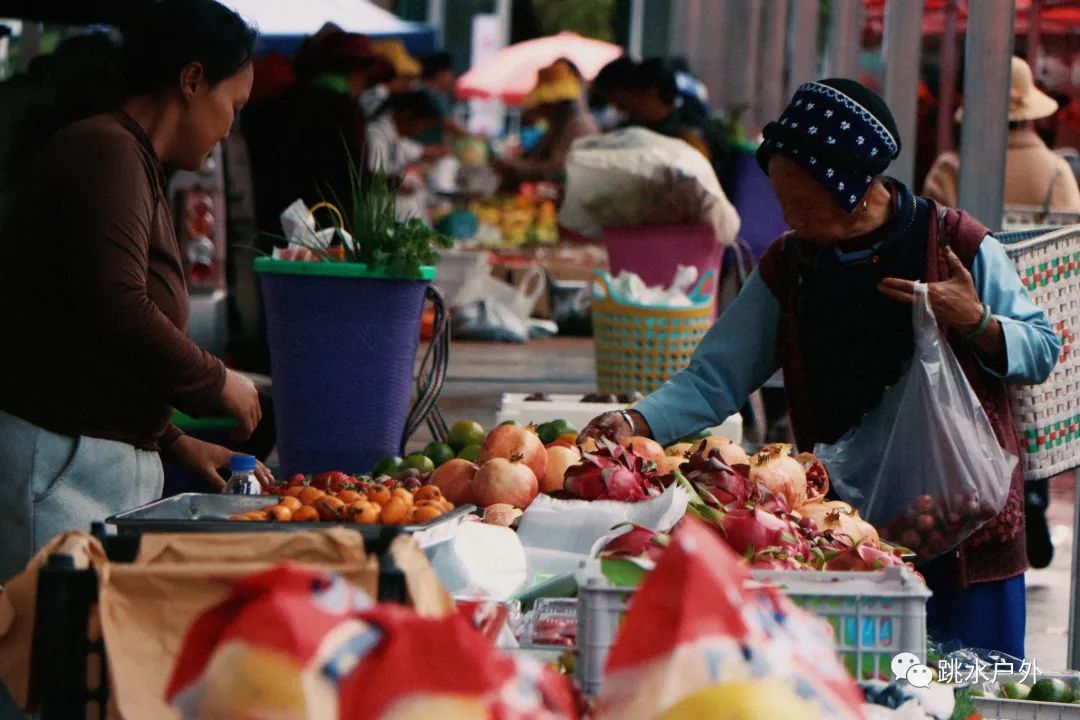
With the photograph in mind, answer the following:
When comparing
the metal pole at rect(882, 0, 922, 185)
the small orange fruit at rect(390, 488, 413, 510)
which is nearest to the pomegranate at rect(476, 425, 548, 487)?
the small orange fruit at rect(390, 488, 413, 510)

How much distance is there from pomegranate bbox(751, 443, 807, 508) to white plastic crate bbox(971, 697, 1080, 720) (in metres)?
0.72

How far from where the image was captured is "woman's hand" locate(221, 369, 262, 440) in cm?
330

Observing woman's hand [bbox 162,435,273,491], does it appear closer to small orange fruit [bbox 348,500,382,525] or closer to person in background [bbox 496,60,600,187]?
small orange fruit [bbox 348,500,382,525]

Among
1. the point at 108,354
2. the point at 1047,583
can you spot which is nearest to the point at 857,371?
the point at 108,354

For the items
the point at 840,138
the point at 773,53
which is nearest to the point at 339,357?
the point at 840,138

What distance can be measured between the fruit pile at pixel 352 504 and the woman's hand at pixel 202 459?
123 mm

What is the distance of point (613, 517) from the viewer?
9.61 feet

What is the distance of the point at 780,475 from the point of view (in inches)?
128

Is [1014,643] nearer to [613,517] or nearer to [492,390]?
[613,517]

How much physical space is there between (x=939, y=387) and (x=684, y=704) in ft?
6.89

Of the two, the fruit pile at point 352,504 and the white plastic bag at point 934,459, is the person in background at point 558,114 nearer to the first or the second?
the white plastic bag at point 934,459

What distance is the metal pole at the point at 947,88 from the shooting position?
504 inches

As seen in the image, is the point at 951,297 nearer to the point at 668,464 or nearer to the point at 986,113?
the point at 668,464

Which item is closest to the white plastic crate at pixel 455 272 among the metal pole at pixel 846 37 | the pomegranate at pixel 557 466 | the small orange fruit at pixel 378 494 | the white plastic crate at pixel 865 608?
the metal pole at pixel 846 37
